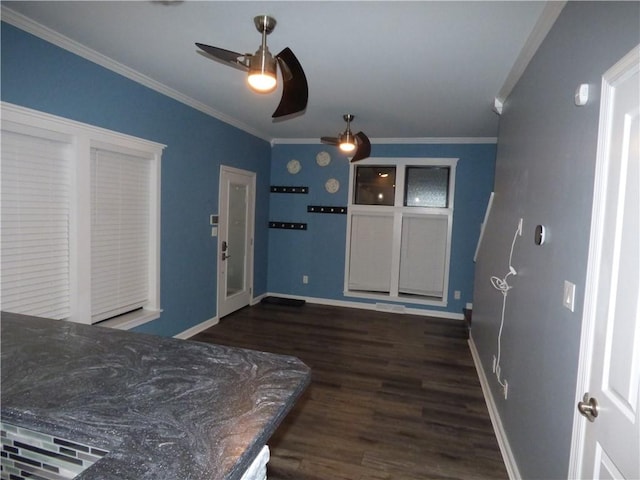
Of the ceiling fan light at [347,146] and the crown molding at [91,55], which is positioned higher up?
the crown molding at [91,55]

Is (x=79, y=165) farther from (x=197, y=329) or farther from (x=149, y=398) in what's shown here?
(x=149, y=398)

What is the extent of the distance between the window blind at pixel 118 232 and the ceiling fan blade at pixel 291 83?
1.56m

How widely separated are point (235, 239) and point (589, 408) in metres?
4.61

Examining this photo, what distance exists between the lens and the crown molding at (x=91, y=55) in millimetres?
2248

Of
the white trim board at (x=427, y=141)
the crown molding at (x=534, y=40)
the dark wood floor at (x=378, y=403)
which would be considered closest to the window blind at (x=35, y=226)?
the dark wood floor at (x=378, y=403)

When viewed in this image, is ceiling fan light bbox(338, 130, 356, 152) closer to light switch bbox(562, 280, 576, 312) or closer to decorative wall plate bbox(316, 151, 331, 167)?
decorative wall plate bbox(316, 151, 331, 167)

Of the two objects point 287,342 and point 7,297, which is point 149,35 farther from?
point 287,342

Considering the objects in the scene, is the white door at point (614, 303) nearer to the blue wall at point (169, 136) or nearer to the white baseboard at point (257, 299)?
the blue wall at point (169, 136)

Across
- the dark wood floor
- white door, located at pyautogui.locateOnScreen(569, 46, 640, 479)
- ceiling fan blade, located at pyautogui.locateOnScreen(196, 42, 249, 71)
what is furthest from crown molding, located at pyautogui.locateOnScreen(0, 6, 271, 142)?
white door, located at pyautogui.locateOnScreen(569, 46, 640, 479)

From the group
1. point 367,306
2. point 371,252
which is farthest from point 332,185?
point 367,306

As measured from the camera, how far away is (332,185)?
580 cm

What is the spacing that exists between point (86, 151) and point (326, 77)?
6.63 ft

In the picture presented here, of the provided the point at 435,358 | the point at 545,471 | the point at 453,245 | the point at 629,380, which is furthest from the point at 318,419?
the point at 453,245

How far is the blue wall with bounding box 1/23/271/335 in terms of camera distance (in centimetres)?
238
